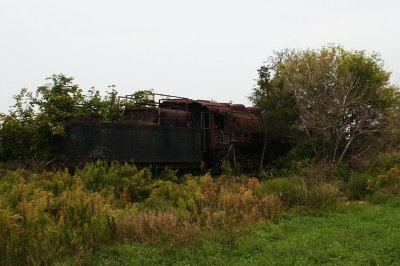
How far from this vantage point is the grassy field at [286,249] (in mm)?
7273

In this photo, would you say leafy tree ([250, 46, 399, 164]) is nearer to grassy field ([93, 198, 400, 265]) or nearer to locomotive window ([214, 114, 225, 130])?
locomotive window ([214, 114, 225, 130])

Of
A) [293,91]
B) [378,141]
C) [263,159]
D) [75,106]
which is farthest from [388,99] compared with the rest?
[75,106]

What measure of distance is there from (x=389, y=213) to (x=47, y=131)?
14998 millimetres

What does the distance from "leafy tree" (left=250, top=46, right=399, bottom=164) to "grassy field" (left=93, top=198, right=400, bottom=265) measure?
35.1ft

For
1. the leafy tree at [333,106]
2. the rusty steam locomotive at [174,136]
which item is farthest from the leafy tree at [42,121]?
the leafy tree at [333,106]

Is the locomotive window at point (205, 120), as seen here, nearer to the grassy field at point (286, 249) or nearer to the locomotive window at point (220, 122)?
the locomotive window at point (220, 122)

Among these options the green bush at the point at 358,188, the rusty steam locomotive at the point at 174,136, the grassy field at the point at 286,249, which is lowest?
the grassy field at the point at 286,249

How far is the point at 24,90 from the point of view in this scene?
71.9 ft

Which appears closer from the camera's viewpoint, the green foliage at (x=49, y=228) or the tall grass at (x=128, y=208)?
the green foliage at (x=49, y=228)

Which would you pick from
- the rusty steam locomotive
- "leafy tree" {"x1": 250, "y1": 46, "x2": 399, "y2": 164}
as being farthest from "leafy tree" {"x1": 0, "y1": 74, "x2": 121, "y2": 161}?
"leafy tree" {"x1": 250, "y1": 46, "x2": 399, "y2": 164}

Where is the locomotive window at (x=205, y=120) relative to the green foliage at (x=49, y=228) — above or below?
above

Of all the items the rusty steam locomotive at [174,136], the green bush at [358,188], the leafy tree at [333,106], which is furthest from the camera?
the leafy tree at [333,106]

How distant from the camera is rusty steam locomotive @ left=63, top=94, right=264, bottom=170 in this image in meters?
18.3

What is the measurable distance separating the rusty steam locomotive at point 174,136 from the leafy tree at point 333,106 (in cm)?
184
